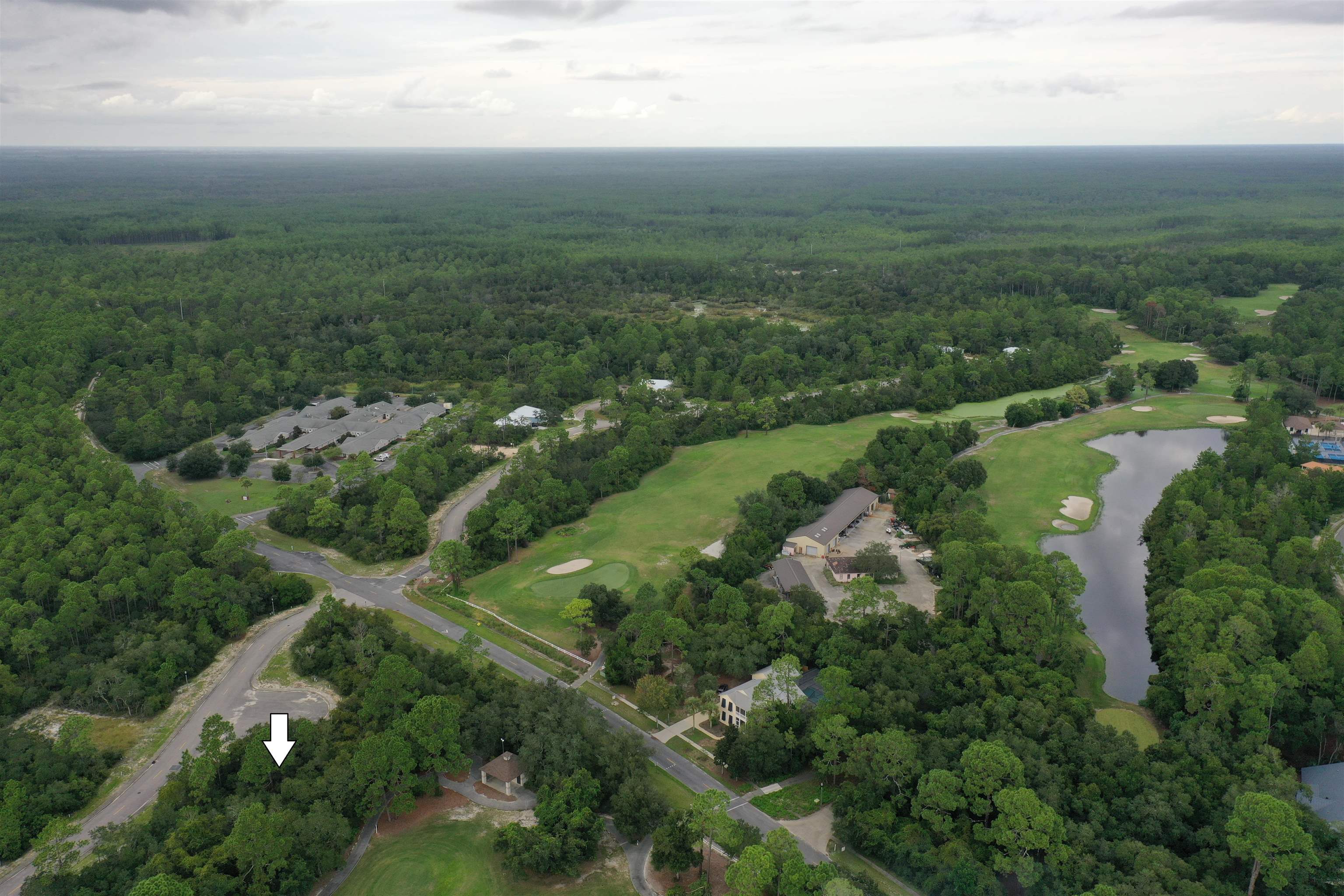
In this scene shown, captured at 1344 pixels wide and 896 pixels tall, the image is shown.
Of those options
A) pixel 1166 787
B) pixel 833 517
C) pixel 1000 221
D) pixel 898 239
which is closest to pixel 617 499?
pixel 833 517

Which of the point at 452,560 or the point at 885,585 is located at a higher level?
the point at 452,560

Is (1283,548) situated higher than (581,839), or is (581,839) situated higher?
(1283,548)

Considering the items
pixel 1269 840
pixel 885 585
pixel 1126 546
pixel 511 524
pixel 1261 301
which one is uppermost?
pixel 1261 301

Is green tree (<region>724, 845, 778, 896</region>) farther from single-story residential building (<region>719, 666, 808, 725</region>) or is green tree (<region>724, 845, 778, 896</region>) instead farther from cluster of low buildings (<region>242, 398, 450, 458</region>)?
cluster of low buildings (<region>242, 398, 450, 458</region>)

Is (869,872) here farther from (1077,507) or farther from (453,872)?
(1077,507)

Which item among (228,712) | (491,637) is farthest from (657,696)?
(228,712)

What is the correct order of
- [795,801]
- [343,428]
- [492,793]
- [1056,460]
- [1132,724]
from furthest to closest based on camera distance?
[343,428] < [1056,460] < [1132,724] < [492,793] < [795,801]

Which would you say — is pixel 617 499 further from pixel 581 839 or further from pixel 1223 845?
pixel 1223 845
